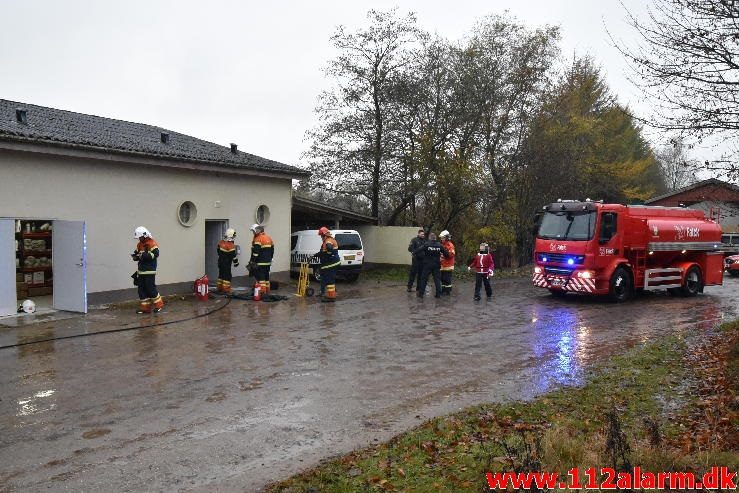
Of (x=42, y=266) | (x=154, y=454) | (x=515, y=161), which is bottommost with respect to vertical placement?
(x=154, y=454)

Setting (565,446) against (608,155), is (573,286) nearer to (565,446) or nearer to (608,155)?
(565,446)

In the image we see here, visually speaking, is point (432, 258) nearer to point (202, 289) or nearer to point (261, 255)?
point (261, 255)

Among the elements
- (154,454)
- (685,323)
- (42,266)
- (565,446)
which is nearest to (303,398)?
(154,454)

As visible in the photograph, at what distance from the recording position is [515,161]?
102ft

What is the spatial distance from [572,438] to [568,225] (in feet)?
43.1

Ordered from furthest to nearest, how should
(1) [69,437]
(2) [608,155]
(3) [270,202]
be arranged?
1. (2) [608,155]
2. (3) [270,202]
3. (1) [69,437]

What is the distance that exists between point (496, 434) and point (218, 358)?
210 inches

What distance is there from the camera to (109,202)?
15.7 m

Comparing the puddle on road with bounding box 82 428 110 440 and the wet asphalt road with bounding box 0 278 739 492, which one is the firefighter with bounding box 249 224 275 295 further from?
the puddle on road with bounding box 82 428 110 440

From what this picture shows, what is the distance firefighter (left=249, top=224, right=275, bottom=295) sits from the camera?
56.6 ft

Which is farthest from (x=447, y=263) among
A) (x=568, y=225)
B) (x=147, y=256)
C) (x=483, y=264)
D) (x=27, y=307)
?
(x=27, y=307)

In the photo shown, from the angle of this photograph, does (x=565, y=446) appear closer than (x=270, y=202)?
Yes

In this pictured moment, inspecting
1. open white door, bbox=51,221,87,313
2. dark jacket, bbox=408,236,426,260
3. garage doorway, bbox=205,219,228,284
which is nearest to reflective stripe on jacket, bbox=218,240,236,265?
garage doorway, bbox=205,219,228,284

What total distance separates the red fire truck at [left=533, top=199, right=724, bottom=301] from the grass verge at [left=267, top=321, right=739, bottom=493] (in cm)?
848
